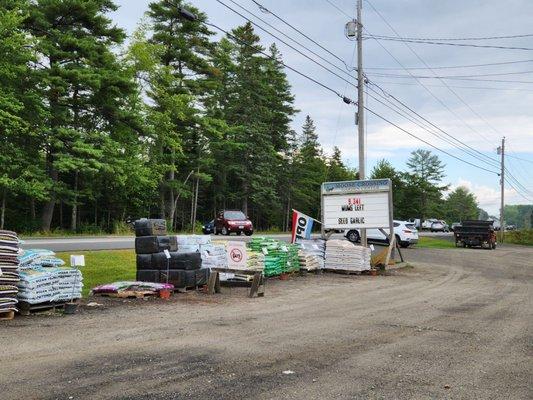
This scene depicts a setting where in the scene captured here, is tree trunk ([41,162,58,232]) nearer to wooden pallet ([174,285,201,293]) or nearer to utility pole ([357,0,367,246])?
utility pole ([357,0,367,246])

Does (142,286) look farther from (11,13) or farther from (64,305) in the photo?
(11,13)

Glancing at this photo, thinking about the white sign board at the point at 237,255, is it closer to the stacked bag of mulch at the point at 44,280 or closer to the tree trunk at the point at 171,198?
the stacked bag of mulch at the point at 44,280

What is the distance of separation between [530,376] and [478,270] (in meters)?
15.8

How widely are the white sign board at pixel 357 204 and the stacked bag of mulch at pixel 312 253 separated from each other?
161 cm

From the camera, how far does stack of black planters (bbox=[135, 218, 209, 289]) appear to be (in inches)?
489

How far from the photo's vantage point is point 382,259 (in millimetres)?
19781

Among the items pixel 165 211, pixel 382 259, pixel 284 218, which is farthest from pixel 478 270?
pixel 284 218

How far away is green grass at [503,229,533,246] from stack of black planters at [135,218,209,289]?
4182 cm

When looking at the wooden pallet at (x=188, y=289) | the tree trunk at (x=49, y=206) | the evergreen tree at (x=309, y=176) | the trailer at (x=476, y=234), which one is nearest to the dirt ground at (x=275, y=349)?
the wooden pallet at (x=188, y=289)

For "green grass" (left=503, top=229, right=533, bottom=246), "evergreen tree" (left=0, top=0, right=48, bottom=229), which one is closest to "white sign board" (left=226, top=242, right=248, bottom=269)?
"evergreen tree" (left=0, top=0, right=48, bottom=229)

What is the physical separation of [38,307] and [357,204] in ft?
45.6

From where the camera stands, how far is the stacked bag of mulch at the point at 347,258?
18547mm

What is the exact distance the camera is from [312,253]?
18.4 m

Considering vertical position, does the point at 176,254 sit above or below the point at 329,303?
above
